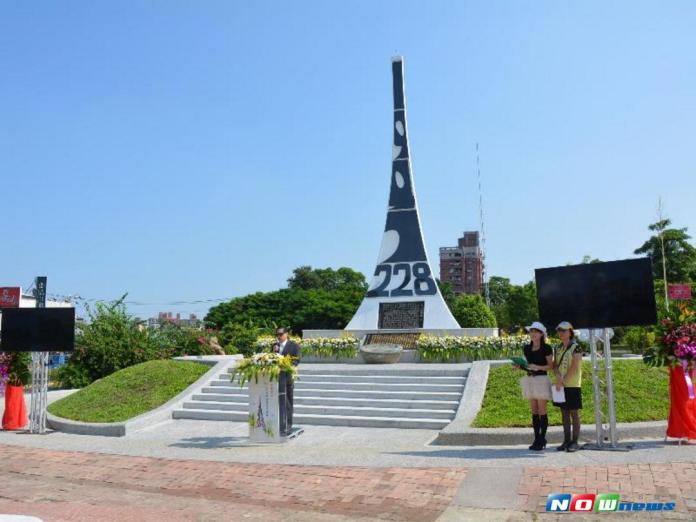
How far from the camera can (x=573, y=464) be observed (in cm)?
686

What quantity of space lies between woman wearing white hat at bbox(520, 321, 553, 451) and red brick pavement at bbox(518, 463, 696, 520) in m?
1.17

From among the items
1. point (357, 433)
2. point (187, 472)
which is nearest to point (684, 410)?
point (357, 433)

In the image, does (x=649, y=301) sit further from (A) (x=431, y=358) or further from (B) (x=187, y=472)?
(A) (x=431, y=358)

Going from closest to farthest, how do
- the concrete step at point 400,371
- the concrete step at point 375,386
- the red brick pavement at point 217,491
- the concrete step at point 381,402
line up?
1. the red brick pavement at point 217,491
2. the concrete step at point 381,402
3. the concrete step at point 375,386
4. the concrete step at point 400,371

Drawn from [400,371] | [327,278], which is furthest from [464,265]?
[400,371]

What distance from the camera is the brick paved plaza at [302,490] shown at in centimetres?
554

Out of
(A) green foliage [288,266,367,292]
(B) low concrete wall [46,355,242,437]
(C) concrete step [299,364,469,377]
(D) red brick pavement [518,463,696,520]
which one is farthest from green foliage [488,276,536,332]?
(D) red brick pavement [518,463,696,520]

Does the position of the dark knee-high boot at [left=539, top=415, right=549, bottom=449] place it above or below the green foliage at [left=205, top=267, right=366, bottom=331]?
below

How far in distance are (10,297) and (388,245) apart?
85.2 ft

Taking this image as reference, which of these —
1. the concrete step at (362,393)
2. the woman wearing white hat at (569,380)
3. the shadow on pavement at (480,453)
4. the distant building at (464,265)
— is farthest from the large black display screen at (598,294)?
the distant building at (464,265)

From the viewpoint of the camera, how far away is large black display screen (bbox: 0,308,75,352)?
10.9m

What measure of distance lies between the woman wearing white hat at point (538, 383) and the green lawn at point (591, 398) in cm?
123

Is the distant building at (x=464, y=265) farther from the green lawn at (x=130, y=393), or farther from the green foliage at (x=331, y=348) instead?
the green lawn at (x=130, y=393)

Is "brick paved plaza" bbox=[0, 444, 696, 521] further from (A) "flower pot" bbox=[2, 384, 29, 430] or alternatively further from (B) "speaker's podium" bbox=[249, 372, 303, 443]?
(A) "flower pot" bbox=[2, 384, 29, 430]
